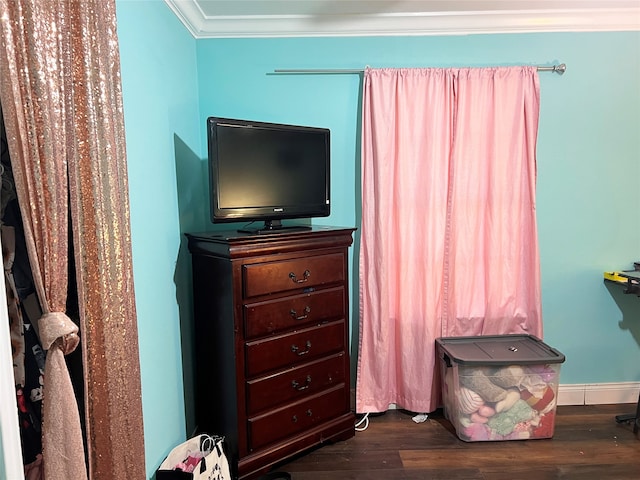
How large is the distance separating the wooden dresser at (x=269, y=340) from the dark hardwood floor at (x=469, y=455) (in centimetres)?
13

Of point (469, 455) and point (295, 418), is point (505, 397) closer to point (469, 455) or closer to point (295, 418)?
point (469, 455)

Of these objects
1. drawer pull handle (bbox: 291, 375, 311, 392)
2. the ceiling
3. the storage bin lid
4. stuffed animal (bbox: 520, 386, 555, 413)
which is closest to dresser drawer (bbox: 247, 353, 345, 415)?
drawer pull handle (bbox: 291, 375, 311, 392)

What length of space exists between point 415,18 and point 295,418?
7.27ft

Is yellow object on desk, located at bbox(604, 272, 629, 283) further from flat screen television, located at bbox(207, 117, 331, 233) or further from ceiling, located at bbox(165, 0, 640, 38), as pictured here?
flat screen television, located at bbox(207, 117, 331, 233)

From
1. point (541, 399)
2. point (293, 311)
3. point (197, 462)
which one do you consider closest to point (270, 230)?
point (293, 311)

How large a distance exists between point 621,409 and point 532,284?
0.96 meters

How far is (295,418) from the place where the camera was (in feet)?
7.18

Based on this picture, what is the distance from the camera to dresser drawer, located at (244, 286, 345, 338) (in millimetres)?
2004

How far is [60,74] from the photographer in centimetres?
106

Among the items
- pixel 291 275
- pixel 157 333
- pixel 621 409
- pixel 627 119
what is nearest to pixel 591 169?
pixel 627 119

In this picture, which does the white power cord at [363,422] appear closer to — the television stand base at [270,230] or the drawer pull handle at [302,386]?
the drawer pull handle at [302,386]

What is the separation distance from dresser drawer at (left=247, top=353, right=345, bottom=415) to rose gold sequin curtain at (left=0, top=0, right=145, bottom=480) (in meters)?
0.71

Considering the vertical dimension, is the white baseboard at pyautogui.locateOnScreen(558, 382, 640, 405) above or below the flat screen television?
below

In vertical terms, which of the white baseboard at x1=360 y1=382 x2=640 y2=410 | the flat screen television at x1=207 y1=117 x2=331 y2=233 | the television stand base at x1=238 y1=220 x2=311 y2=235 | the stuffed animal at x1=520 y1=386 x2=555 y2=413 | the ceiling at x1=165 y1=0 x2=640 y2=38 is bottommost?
the white baseboard at x1=360 y1=382 x2=640 y2=410
